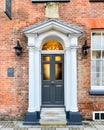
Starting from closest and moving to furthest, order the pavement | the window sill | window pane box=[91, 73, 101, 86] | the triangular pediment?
the pavement < the triangular pediment < the window sill < window pane box=[91, 73, 101, 86]

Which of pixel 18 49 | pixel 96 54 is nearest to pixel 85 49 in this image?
pixel 96 54

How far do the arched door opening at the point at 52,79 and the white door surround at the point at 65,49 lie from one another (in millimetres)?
366

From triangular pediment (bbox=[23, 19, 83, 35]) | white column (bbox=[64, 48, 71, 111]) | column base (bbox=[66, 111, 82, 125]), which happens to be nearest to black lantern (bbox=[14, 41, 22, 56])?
triangular pediment (bbox=[23, 19, 83, 35])

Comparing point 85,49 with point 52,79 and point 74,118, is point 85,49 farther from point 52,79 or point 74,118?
point 74,118

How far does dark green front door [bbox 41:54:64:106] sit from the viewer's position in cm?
1266

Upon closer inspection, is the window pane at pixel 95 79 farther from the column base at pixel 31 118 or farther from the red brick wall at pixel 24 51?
the column base at pixel 31 118

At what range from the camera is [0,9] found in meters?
12.5

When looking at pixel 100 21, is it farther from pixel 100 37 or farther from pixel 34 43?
pixel 34 43

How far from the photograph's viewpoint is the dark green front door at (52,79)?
41.5ft

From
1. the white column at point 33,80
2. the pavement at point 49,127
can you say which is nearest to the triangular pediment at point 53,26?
the white column at point 33,80

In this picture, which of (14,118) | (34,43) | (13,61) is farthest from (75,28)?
(14,118)

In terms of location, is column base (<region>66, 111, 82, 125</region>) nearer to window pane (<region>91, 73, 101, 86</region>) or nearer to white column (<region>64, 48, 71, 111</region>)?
white column (<region>64, 48, 71, 111</region>)

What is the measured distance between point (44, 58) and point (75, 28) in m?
1.92

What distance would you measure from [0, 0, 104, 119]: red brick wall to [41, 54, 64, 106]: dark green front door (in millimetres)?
800
